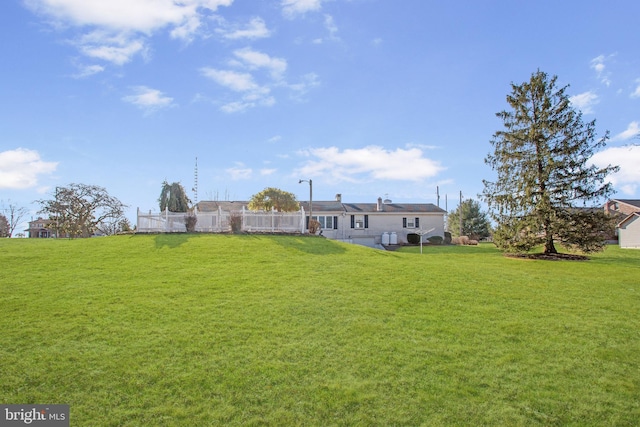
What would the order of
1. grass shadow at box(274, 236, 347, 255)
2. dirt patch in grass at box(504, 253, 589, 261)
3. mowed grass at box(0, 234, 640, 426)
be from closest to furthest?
mowed grass at box(0, 234, 640, 426) < grass shadow at box(274, 236, 347, 255) < dirt patch in grass at box(504, 253, 589, 261)

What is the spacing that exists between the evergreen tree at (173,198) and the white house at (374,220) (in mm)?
11263

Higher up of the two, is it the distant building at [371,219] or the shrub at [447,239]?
the distant building at [371,219]

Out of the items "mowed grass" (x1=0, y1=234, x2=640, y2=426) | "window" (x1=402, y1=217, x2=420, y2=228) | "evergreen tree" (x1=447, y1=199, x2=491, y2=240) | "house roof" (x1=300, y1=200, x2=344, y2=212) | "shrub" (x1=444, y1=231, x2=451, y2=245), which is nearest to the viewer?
"mowed grass" (x1=0, y1=234, x2=640, y2=426)

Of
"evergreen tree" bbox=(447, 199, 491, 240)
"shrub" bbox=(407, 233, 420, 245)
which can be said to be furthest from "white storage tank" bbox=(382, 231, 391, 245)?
"evergreen tree" bbox=(447, 199, 491, 240)

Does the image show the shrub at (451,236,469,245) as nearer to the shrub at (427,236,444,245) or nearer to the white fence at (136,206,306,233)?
the shrub at (427,236,444,245)

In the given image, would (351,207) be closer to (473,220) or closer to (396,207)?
(396,207)

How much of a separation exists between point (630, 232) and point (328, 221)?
75.7ft

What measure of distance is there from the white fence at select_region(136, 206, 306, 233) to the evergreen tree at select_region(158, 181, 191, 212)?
10.4 metres

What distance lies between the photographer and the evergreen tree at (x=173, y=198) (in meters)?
32.2

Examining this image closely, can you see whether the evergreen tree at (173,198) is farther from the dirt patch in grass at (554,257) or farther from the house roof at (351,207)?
the dirt patch in grass at (554,257)

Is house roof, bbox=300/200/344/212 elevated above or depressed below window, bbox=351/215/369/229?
above

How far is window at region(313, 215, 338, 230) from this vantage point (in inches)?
1467

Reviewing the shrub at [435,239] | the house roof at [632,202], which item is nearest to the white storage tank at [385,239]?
the shrub at [435,239]

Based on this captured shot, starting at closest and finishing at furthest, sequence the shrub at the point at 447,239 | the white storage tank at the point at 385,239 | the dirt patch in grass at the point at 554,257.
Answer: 1. the dirt patch in grass at the point at 554,257
2. the white storage tank at the point at 385,239
3. the shrub at the point at 447,239
